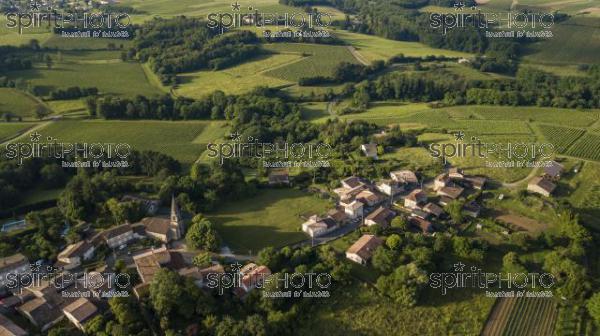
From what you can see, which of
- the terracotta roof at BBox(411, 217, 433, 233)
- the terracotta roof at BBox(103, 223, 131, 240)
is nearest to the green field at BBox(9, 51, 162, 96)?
the terracotta roof at BBox(103, 223, 131, 240)

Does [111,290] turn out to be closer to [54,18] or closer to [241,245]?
[241,245]

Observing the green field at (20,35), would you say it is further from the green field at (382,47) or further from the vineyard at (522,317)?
the vineyard at (522,317)

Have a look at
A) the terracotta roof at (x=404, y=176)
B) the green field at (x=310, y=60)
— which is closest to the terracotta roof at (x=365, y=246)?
the terracotta roof at (x=404, y=176)

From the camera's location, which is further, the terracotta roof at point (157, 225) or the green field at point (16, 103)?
the green field at point (16, 103)

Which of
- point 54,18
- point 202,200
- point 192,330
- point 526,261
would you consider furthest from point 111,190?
point 54,18

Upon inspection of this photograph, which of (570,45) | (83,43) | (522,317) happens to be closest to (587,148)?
(522,317)
